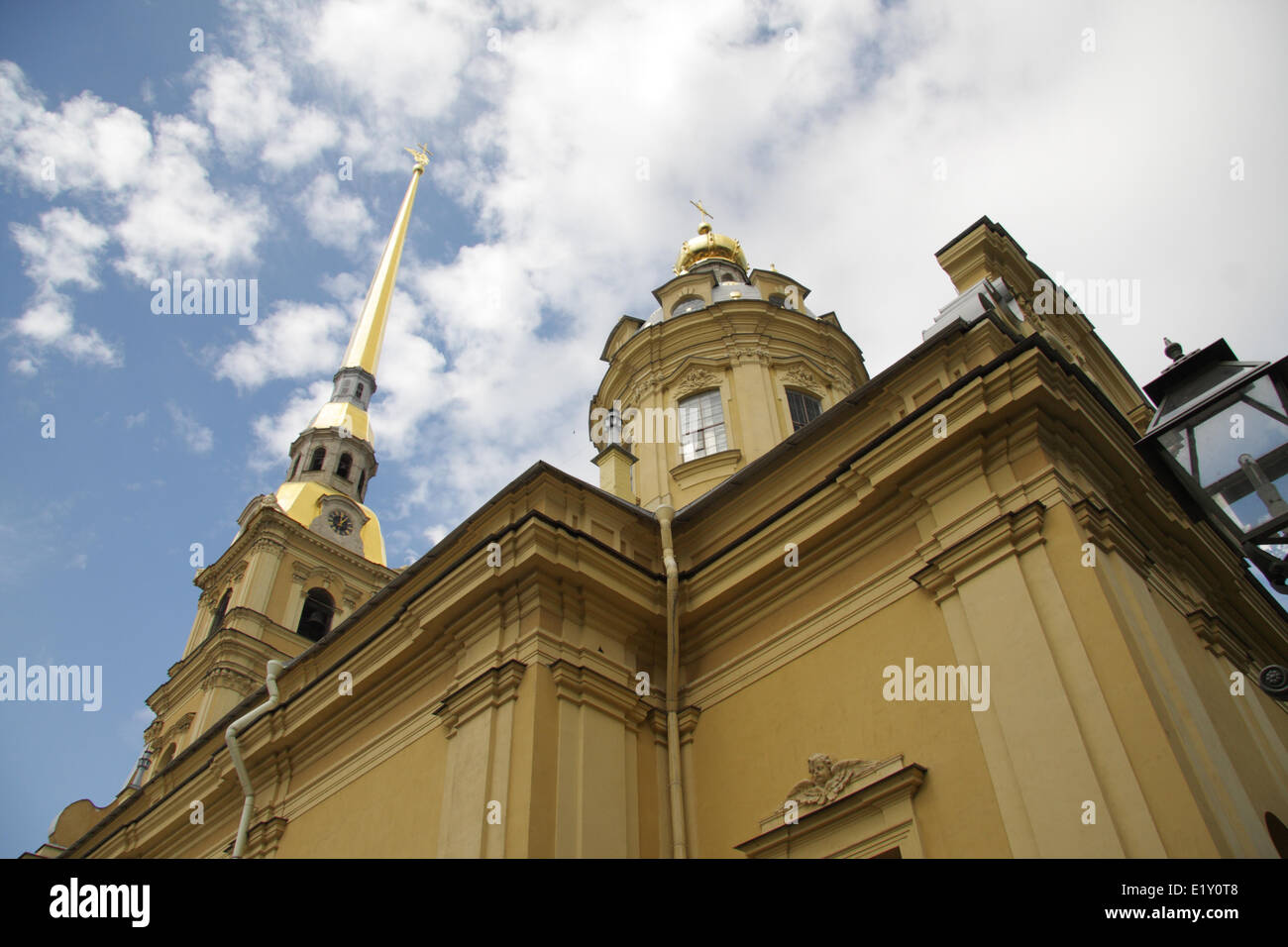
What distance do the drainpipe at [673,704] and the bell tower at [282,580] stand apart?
14.2m

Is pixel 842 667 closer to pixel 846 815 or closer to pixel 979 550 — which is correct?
pixel 846 815

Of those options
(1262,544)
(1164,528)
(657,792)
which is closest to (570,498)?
(657,792)

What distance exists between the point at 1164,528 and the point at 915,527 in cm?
258

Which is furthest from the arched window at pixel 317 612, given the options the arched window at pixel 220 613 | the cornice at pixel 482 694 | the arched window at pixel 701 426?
the cornice at pixel 482 694

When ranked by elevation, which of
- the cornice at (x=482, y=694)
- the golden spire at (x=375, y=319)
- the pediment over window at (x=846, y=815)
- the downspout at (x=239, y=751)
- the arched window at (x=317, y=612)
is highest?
the golden spire at (x=375, y=319)

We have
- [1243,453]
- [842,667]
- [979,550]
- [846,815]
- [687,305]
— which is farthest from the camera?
[687,305]

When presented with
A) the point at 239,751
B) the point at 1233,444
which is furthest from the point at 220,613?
the point at 1233,444

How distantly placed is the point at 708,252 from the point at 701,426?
25.8ft

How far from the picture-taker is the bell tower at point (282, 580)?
25.4 meters

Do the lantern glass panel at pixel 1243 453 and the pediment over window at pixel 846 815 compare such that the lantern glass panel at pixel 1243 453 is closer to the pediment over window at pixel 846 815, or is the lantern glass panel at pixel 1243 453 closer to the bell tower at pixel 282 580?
the pediment over window at pixel 846 815

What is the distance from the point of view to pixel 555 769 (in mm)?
9000

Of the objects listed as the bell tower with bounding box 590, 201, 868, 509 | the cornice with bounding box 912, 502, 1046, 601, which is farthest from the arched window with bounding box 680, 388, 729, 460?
the cornice with bounding box 912, 502, 1046, 601

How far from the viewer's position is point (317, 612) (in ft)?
93.6

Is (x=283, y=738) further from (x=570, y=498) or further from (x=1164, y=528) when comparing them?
(x=1164, y=528)
